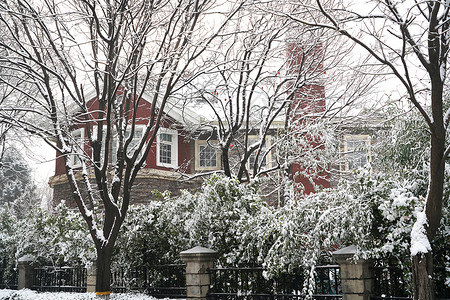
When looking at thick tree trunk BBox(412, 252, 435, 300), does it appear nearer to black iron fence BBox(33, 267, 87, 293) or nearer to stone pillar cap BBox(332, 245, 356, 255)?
stone pillar cap BBox(332, 245, 356, 255)

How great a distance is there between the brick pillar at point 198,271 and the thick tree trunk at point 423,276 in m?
4.34

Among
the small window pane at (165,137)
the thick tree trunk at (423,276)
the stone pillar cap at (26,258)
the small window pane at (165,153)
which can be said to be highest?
the small window pane at (165,137)

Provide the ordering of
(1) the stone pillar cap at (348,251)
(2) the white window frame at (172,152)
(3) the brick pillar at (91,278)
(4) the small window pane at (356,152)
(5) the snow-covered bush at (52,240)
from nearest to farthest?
(1) the stone pillar cap at (348,251)
(4) the small window pane at (356,152)
(3) the brick pillar at (91,278)
(5) the snow-covered bush at (52,240)
(2) the white window frame at (172,152)

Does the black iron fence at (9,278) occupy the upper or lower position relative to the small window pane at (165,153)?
lower

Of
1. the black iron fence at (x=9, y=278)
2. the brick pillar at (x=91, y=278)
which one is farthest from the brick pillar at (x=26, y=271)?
the brick pillar at (x=91, y=278)

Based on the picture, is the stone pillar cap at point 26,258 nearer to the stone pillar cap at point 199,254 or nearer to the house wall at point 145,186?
the house wall at point 145,186

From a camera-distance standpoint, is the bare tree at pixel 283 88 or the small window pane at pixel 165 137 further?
the small window pane at pixel 165 137

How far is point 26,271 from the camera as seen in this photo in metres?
14.2

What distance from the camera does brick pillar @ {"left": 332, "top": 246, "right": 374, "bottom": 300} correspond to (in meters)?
7.17

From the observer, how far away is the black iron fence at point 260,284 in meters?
8.30

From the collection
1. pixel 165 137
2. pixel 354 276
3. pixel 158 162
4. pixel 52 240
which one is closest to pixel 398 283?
pixel 354 276

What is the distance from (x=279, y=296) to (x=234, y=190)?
2533 mm

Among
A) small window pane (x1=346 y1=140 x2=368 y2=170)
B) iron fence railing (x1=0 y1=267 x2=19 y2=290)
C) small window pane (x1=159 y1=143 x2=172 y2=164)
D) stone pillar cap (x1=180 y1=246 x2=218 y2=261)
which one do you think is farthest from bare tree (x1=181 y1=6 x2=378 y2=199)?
iron fence railing (x1=0 y1=267 x2=19 y2=290)

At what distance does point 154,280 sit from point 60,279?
158 inches
